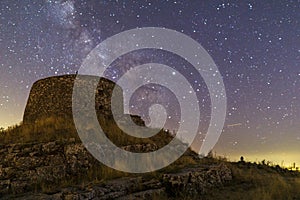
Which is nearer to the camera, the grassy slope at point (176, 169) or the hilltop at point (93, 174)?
the hilltop at point (93, 174)

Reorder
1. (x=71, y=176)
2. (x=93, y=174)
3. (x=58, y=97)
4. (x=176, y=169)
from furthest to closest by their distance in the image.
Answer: (x=58, y=97) < (x=176, y=169) < (x=93, y=174) < (x=71, y=176)

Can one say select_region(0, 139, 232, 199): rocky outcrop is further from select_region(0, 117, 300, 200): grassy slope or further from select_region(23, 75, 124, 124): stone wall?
select_region(23, 75, 124, 124): stone wall

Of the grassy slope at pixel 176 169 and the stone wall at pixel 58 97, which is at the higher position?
the stone wall at pixel 58 97

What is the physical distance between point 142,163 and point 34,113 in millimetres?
7611

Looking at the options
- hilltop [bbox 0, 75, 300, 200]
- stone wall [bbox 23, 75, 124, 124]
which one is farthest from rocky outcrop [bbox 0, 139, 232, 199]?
stone wall [bbox 23, 75, 124, 124]

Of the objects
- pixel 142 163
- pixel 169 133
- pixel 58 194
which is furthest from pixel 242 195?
pixel 169 133

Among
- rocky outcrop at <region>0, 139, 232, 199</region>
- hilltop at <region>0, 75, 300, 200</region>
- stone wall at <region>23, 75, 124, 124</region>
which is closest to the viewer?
rocky outcrop at <region>0, 139, 232, 199</region>

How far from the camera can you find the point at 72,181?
11.7 meters

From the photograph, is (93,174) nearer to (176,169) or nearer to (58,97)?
(176,169)

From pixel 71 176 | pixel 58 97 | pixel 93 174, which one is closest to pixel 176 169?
pixel 93 174

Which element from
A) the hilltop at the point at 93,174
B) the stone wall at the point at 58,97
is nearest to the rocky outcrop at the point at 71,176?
the hilltop at the point at 93,174

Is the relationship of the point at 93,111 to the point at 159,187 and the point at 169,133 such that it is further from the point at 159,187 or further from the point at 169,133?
the point at 159,187

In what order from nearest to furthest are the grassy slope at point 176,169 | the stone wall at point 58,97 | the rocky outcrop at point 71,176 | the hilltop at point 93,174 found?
the rocky outcrop at point 71,176, the hilltop at point 93,174, the grassy slope at point 176,169, the stone wall at point 58,97

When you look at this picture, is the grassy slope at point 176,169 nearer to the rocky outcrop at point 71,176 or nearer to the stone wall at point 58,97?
the rocky outcrop at point 71,176
